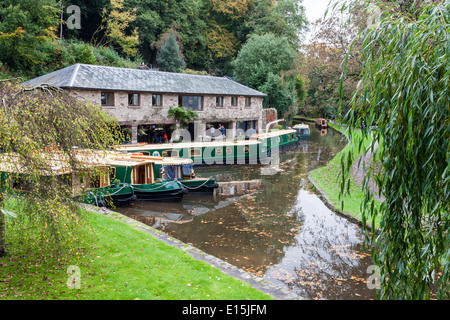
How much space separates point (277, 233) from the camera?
41.2ft

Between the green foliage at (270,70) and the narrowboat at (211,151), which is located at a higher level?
the green foliage at (270,70)

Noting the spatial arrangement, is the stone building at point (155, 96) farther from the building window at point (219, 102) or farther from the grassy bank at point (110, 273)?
the grassy bank at point (110, 273)

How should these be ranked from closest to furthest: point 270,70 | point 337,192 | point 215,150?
point 337,192, point 215,150, point 270,70

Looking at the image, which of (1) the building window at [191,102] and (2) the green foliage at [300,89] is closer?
(1) the building window at [191,102]

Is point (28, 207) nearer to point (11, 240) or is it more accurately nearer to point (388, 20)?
point (11, 240)

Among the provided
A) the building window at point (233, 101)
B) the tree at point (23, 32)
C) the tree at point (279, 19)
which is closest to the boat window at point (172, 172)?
the tree at point (23, 32)

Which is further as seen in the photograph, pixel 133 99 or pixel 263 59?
pixel 263 59

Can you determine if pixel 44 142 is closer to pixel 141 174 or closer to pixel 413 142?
pixel 413 142

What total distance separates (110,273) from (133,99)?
66.9ft

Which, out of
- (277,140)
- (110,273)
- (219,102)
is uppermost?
(219,102)

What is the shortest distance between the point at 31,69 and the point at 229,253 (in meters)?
25.9

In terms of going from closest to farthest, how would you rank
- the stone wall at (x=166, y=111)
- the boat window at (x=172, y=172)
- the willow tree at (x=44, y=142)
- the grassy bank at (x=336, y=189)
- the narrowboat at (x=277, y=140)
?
the willow tree at (x=44, y=142)
the grassy bank at (x=336, y=189)
the boat window at (x=172, y=172)
the stone wall at (x=166, y=111)
the narrowboat at (x=277, y=140)

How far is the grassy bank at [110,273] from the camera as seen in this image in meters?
6.76

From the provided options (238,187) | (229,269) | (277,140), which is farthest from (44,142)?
(277,140)
